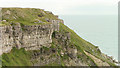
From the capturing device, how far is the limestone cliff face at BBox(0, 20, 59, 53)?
8100 centimetres

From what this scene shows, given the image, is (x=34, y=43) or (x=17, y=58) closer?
(x=17, y=58)

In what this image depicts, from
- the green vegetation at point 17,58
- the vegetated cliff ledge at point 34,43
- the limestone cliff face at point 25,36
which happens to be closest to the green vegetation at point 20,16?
the vegetated cliff ledge at point 34,43

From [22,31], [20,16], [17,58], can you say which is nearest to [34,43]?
[22,31]

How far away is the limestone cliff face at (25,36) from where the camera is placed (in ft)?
266

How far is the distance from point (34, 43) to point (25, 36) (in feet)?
14.0

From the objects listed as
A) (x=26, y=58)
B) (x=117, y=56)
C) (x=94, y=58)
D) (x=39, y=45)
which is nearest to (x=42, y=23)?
(x=39, y=45)

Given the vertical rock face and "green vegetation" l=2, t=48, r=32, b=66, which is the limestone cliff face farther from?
"green vegetation" l=2, t=48, r=32, b=66

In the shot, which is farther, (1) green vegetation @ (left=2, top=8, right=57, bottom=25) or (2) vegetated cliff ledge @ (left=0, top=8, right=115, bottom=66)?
(1) green vegetation @ (left=2, top=8, right=57, bottom=25)

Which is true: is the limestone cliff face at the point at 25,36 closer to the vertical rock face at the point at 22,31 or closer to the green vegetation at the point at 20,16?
the vertical rock face at the point at 22,31

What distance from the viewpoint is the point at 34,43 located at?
3583 inches

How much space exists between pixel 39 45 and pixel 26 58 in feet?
27.0

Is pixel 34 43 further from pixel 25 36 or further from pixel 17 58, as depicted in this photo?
pixel 17 58

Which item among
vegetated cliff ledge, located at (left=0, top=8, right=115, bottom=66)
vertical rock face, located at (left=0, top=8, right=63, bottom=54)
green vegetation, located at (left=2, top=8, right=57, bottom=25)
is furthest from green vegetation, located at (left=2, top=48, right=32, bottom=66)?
green vegetation, located at (left=2, top=8, right=57, bottom=25)

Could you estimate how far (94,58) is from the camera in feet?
374
